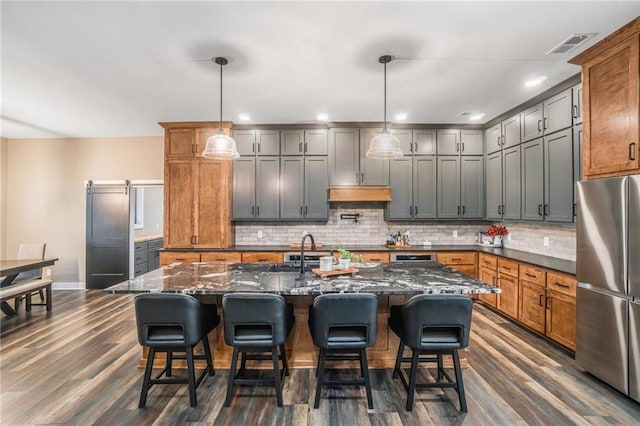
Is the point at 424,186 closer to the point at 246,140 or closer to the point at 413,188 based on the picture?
A: the point at 413,188

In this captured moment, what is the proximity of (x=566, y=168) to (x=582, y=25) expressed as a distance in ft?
5.30

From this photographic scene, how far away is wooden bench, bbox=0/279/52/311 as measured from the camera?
4.00m

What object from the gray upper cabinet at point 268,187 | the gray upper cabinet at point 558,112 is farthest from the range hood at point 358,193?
the gray upper cabinet at point 558,112

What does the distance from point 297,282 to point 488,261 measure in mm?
3376

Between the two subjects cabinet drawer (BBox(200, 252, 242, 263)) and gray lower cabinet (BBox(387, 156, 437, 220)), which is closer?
cabinet drawer (BBox(200, 252, 242, 263))

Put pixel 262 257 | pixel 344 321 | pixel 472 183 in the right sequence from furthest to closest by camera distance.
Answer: pixel 472 183, pixel 262 257, pixel 344 321

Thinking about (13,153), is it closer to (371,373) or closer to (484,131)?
(371,373)

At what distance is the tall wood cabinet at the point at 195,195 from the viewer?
4914 mm

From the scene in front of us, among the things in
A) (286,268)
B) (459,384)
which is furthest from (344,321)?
(286,268)

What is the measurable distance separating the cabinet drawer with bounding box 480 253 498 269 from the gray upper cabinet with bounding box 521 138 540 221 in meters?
0.68

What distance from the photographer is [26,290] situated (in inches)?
168

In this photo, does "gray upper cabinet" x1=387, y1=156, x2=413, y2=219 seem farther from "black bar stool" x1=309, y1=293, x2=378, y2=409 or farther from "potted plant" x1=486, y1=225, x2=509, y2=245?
"black bar stool" x1=309, y1=293, x2=378, y2=409

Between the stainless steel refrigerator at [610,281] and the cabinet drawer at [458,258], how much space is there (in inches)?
81.5

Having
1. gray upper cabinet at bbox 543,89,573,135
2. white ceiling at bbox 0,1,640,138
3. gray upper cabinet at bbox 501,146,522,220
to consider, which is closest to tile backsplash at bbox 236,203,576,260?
gray upper cabinet at bbox 501,146,522,220
